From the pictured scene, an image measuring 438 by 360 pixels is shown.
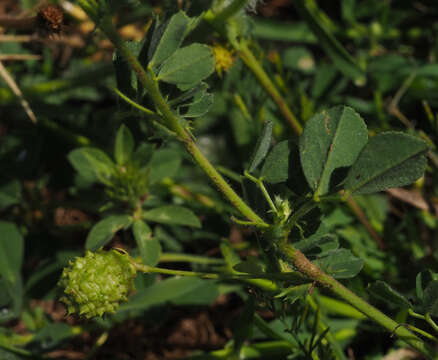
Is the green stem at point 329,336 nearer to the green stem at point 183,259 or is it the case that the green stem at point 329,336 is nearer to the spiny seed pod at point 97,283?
the green stem at point 183,259

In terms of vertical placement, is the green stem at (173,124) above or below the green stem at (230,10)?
below

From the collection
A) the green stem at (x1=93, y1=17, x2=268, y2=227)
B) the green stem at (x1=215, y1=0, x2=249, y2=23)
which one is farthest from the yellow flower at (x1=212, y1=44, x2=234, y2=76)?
the green stem at (x1=93, y1=17, x2=268, y2=227)

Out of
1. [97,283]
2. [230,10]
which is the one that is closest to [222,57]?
[230,10]

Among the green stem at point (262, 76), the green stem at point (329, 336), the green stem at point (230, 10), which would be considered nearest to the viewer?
the green stem at point (230, 10)

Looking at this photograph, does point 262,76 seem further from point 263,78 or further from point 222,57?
point 222,57

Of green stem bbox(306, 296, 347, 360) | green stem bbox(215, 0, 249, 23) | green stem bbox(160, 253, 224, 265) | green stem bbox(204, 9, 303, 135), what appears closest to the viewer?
green stem bbox(215, 0, 249, 23)

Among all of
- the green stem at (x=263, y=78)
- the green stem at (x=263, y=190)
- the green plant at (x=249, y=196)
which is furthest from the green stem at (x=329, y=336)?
the green stem at (x=263, y=78)

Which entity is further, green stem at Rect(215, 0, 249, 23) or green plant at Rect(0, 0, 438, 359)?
green stem at Rect(215, 0, 249, 23)

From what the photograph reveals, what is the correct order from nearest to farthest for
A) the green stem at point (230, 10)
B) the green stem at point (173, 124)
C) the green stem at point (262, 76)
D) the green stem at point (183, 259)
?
the green stem at point (173, 124) < the green stem at point (230, 10) < the green stem at point (262, 76) < the green stem at point (183, 259)

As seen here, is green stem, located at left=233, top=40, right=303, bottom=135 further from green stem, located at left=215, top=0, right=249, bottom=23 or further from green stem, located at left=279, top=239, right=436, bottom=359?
green stem, located at left=279, top=239, right=436, bottom=359
